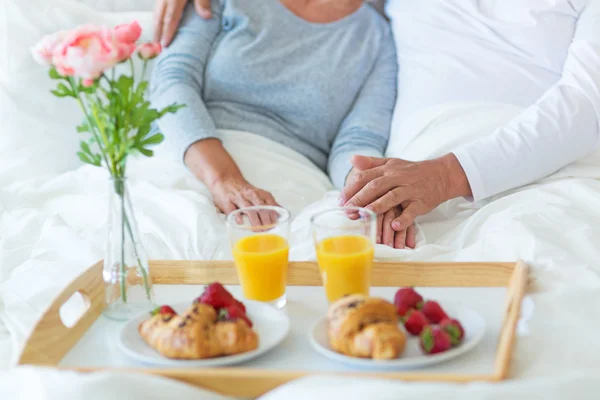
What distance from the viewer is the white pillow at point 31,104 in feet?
6.00

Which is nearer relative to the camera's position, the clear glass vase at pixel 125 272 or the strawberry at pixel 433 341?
the strawberry at pixel 433 341

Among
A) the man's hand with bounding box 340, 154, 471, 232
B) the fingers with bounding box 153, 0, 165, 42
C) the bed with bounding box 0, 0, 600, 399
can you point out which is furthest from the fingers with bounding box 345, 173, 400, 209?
the fingers with bounding box 153, 0, 165, 42

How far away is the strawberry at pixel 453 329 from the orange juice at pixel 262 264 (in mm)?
256

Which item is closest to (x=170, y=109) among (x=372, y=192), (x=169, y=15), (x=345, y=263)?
(x=345, y=263)

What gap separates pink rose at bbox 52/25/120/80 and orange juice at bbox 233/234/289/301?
31cm

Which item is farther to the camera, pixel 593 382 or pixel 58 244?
pixel 58 244

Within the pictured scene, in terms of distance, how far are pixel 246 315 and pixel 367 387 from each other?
0.24 meters

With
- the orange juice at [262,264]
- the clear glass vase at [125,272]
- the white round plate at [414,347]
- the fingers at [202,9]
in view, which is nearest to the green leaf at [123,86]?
the clear glass vase at [125,272]

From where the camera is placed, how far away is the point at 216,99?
1.87 meters

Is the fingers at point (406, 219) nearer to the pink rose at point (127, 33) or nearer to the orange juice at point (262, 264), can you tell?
the orange juice at point (262, 264)

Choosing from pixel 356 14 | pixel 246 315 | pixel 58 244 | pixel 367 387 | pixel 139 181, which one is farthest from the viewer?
pixel 356 14

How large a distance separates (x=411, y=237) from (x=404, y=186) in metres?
0.10

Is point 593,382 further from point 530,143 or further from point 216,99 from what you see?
point 216,99

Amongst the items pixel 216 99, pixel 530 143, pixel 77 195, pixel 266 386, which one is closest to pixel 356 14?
pixel 216 99
